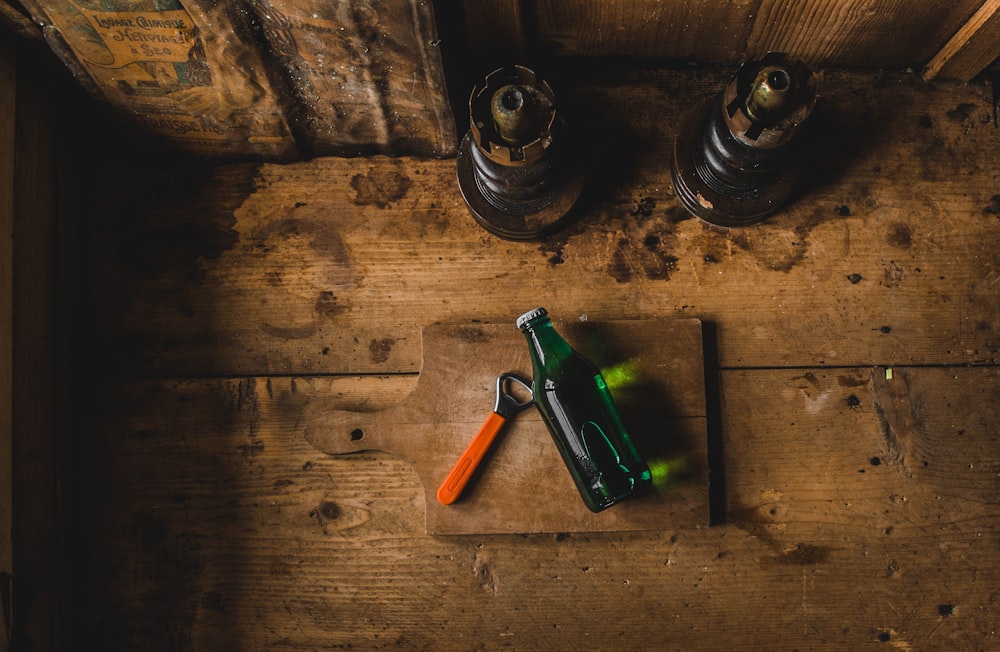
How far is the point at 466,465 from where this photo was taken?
1010 millimetres

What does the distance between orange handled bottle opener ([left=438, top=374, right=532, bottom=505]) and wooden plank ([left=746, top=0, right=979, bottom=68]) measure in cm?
73

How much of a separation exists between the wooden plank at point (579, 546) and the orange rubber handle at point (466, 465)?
84 millimetres

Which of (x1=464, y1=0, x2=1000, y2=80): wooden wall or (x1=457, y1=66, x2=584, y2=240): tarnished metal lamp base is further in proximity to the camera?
(x1=464, y1=0, x2=1000, y2=80): wooden wall

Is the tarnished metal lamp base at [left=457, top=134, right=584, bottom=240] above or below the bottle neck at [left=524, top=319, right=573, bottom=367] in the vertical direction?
above

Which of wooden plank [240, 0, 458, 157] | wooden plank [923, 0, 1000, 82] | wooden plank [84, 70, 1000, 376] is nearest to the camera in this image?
wooden plank [240, 0, 458, 157]

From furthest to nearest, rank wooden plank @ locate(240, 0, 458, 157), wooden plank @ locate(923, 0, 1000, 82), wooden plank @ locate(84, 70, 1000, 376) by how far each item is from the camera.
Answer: wooden plank @ locate(84, 70, 1000, 376), wooden plank @ locate(923, 0, 1000, 82), wooden plank @ locate(240, 0, 458, 157)

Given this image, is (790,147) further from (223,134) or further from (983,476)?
(223,134)

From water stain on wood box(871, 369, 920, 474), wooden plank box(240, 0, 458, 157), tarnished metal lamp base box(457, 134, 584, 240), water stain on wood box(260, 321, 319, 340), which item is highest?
wooden plank box(240, 0, 458, 157)

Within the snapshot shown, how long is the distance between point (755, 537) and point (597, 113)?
0.78m

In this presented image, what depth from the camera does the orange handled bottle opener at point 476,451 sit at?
3.31 feet

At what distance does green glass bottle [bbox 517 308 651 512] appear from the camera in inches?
37.6

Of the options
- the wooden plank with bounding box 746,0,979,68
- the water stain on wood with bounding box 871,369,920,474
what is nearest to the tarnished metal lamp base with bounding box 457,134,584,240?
the wooden plank with bounding box 746,0,979,68

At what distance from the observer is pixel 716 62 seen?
1.10m

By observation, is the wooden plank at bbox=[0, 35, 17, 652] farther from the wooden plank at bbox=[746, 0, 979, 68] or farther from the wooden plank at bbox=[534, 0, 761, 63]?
the wooden plank at bbox=[746, 0, 979, 68]
